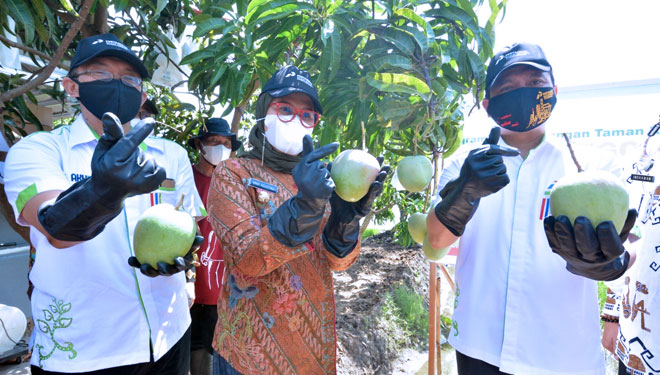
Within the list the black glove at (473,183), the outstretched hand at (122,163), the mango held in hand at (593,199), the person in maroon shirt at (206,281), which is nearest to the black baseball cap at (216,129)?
the person in maroon shirt at (206,281)

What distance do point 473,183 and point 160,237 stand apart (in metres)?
1.00

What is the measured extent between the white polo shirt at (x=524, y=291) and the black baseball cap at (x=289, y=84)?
0.80 meters

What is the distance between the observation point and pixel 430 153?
2367 millimetres

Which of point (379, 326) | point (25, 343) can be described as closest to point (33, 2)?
point (25, 343)

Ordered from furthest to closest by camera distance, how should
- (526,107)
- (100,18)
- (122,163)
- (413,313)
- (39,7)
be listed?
(413,313) < (100,18) < (39,7) < (526,107) < (122,163)

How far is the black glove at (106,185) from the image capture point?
104cm

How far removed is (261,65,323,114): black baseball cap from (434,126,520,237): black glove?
0.66m

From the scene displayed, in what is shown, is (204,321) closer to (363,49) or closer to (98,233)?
(98,233)

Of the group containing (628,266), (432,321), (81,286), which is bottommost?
(432,321)

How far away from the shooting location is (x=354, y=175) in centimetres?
141

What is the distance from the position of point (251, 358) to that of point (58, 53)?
182 cm

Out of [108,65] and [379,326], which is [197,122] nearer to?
[108,65]

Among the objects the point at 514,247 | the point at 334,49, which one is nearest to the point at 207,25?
the point at 334,49

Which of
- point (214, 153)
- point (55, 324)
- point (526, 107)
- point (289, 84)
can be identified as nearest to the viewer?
point (55, 324)
